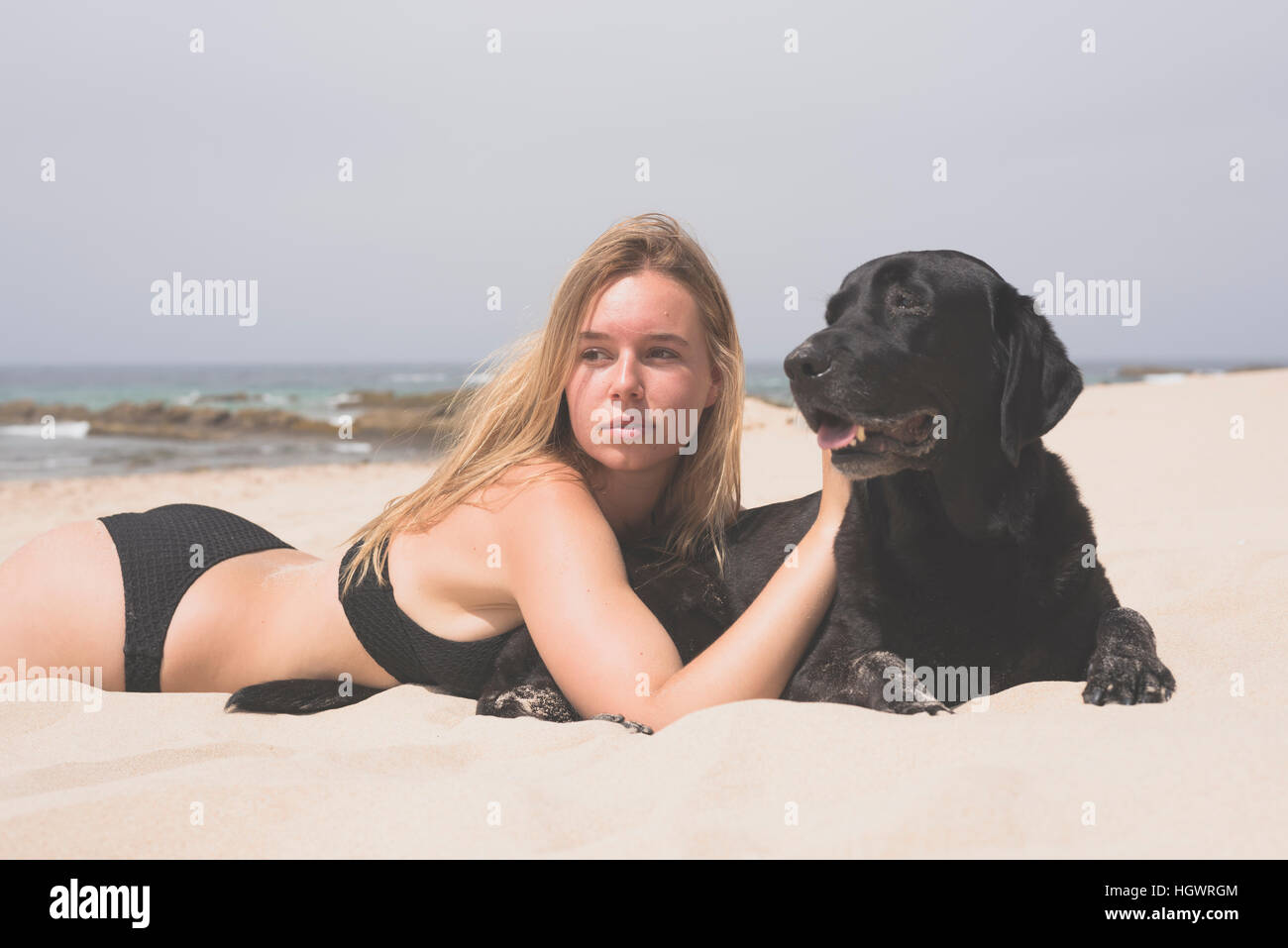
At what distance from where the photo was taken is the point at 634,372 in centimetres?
317

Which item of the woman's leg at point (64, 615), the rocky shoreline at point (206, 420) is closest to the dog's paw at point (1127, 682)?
the woman's leg at point (64, 615)

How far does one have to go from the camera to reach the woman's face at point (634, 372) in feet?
10.4

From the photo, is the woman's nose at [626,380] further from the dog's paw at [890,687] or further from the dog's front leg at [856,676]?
the dog's paw at [890,687]

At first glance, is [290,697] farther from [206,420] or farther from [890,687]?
[206,420]

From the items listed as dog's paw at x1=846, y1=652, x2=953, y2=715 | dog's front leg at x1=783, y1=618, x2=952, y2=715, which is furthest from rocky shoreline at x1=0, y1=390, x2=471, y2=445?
dog's paw at x1=846, y1=652, x2=953, y2=715

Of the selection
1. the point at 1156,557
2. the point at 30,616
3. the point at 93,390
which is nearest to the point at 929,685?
the point at 1156,557

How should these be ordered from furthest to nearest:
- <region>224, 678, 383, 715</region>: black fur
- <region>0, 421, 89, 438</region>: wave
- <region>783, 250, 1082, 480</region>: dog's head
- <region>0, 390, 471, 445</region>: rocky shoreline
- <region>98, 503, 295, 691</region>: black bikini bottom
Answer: <region>0, 390, 471, 445</region>: rocky shoreline
<region>0, 421, 89, 438</region>: wave
<region>98, 503, 295, 691</region>: black bikini bottom
<region>224, 678, 383, 715</region>: black fur
<region>783, 250, 1082, 480</region>: dog's head

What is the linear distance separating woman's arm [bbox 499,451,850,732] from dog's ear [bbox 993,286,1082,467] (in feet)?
1.71

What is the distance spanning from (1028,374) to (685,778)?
1502 millimetres

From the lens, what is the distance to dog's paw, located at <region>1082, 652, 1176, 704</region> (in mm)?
2680

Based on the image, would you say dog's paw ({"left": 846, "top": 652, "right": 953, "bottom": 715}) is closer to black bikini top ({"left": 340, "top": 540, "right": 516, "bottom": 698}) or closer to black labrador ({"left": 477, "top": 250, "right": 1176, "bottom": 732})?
Answer: black labrador ({"left": 477, "top": 250, "right": 1176, "bottom": 732})

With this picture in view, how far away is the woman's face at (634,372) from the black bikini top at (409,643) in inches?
27.9

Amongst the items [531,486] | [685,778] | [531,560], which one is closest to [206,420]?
[531,486]
